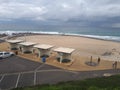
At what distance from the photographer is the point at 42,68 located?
2584cm

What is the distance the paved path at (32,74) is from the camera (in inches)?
794

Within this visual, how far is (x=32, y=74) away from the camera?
910 inches

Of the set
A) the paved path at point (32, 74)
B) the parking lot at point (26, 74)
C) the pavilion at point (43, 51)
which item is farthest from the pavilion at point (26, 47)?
the paved path at point (32, 74)

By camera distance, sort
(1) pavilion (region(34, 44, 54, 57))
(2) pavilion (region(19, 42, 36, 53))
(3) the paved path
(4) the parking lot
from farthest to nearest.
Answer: (2) pavilion (region(19, 42, 36, 53)), (1) pavilion (region(34, 44, 54, 57)), (3) the paved path, (4) the parking lot

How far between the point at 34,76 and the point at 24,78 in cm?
150

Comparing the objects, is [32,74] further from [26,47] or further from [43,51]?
[26,47]

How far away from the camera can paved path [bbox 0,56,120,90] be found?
20158mm

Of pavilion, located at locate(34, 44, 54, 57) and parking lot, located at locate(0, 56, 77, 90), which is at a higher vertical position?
pavilion, located at locate(34, 44, 54, 57)

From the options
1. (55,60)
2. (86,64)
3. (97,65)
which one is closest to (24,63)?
(55,60)

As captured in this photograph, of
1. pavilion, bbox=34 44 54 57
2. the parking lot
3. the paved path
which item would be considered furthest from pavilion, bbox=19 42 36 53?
the paved path

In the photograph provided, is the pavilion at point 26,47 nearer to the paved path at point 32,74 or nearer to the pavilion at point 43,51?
the pavilion at point 43,51

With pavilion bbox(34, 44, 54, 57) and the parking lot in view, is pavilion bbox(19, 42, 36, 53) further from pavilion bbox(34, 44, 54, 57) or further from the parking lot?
the parking lot

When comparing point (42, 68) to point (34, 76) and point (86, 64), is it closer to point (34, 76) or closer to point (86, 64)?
point (34, 76)

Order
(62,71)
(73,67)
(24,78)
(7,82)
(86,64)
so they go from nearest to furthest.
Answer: (7,82)
(24,78)
(62,71)
(73,67)
(86,64)
